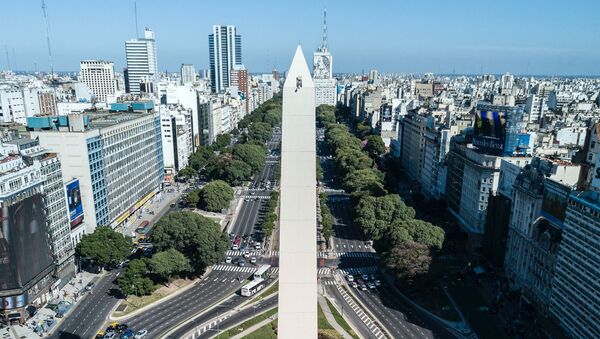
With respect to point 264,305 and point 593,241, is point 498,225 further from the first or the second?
point 264,305

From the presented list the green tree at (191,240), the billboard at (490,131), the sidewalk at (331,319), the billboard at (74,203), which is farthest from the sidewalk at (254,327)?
the billboard at (490,131)

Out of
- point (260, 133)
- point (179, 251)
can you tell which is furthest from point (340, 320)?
point (260, 133)

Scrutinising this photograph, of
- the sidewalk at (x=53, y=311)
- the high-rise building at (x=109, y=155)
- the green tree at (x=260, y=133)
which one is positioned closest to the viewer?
the sidewalk at (x=53, y=311)

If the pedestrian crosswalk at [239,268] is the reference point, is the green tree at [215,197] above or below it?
above

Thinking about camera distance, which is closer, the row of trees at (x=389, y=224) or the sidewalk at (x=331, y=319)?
the sidewalk at (x=331, y=319)

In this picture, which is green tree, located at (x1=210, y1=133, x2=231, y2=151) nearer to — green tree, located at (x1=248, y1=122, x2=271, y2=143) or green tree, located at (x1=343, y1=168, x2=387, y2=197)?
green tree, located at (x1=248, y1=122, x2=271, y2=143)

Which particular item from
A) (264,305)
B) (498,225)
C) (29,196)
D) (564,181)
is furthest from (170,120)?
(564,181)

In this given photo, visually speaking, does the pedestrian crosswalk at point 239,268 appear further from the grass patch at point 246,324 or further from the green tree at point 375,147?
the green tree at point 375,147
